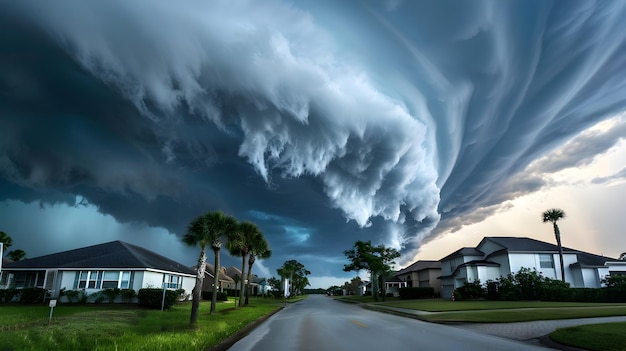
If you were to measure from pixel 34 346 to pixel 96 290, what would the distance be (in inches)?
980

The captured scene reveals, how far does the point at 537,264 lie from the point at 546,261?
66.9 inches

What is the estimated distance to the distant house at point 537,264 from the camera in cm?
4609

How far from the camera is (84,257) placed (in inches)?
1355

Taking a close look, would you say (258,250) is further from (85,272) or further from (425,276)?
(425,276)

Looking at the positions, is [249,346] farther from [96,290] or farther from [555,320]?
[96,290]

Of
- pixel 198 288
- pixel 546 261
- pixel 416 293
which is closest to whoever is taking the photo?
pixel 198 288

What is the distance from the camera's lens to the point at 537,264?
47.5m

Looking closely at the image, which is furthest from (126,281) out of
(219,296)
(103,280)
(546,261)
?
(546,261)

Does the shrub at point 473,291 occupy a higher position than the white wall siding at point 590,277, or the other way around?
the white wall siding at point 590,277

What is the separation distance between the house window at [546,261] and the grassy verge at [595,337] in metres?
39.1

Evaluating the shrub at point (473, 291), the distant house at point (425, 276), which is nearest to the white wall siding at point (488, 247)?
the shrub at point (473, 291)

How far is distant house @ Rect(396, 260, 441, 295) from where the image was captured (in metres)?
66.2

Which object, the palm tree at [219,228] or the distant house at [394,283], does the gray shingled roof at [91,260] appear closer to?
the palm tree at [219,228]

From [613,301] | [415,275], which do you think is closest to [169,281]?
[613,301]
